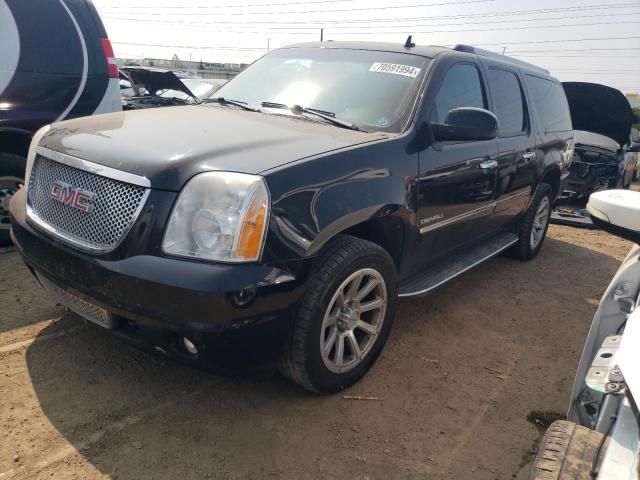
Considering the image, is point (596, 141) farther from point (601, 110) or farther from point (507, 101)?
point (507, 101)

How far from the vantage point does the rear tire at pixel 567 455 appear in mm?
1462

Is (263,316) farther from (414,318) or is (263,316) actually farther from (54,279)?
(414,318)

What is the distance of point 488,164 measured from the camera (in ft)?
12.2

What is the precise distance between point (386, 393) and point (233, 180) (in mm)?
1476

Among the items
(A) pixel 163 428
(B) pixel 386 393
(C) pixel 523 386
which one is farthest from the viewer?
(C) pixel 523 386

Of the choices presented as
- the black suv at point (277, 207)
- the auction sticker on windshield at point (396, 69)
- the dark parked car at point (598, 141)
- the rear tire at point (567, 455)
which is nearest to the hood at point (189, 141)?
the black suv at point (277, 207)

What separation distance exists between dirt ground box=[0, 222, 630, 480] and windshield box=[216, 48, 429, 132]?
4.88ft

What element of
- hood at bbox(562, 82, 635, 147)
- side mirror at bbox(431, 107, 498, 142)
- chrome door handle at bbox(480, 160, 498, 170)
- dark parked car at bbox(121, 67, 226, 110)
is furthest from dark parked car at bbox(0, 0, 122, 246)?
hood at bbox(562, 82, 635, 147)

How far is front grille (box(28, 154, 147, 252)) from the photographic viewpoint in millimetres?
2180

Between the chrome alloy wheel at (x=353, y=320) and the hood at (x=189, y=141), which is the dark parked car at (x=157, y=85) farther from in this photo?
the chrome alloy wheel at (x=353, y=320)

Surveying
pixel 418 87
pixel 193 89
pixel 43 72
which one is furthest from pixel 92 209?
pixel 193 89

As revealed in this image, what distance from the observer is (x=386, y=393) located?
280 centimetres

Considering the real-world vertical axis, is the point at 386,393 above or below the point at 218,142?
below

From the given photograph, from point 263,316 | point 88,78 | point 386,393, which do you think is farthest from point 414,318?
Result: point 88,78
